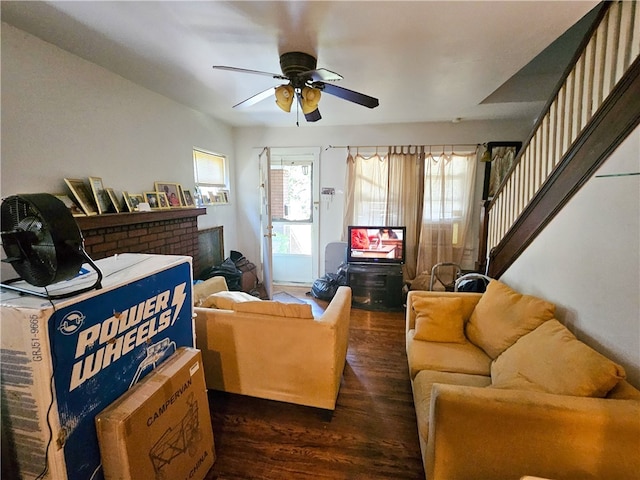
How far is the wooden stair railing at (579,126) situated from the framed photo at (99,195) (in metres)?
3.32

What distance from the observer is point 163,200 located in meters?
2.90

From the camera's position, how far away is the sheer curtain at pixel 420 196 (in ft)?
13.3

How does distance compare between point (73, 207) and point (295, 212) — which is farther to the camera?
point (295, 212)

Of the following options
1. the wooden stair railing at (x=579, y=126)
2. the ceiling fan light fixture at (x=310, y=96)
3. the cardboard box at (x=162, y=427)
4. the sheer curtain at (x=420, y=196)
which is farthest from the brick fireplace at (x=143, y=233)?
the wooden stair railing at (x=579, y=126)

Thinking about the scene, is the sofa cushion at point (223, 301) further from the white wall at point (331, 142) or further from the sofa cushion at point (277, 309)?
the white wall at point (331, 142)

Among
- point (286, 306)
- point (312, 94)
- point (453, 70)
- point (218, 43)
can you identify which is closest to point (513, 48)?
point (453, 70)

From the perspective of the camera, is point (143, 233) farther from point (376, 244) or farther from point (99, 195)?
point (376, 244)

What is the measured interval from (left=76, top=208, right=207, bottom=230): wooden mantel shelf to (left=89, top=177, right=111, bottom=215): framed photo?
0.25 feet

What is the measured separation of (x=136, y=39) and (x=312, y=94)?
116 centimetres

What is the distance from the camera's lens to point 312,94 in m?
2.01

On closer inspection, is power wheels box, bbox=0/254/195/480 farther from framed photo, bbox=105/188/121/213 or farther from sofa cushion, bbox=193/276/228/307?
framed photo, bbox=105/188/121/213

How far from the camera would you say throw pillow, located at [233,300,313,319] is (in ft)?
5.93

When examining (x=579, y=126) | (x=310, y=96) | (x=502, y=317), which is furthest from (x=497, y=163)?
(x=310, y=96)

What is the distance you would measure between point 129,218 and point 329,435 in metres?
2.26
